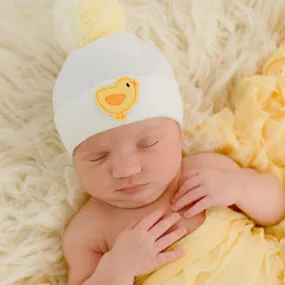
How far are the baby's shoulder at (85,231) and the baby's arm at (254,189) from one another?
233 millimetres

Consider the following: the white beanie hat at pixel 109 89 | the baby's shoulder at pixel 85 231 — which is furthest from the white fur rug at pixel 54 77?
the white beanie hat at pixel 109 89

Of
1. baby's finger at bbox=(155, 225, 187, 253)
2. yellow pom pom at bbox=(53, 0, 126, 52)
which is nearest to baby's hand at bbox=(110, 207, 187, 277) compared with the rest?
baby's finger at bbox=(155, 225, 187, 253)

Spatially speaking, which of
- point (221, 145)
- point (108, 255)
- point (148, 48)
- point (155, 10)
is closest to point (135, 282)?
point (108, 255)

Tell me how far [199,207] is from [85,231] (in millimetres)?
245

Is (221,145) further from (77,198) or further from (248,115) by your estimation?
(77,198)

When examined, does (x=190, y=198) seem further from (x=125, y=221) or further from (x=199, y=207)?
(x=125, y=221)

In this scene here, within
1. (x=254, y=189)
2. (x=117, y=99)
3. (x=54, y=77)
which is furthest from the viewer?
(x=54, y=77)

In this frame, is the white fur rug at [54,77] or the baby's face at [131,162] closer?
the baby's face at [131,162]

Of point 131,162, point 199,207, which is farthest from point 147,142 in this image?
point 199,207

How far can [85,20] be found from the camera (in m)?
1.26

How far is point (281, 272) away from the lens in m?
1.26

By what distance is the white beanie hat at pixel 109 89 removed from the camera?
1213 mm

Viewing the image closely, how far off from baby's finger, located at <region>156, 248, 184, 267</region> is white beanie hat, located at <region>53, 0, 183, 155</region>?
27 centimetres

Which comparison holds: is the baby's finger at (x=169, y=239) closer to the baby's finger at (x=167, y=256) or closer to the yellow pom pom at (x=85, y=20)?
the baby's finger at (x=167, y=256)
